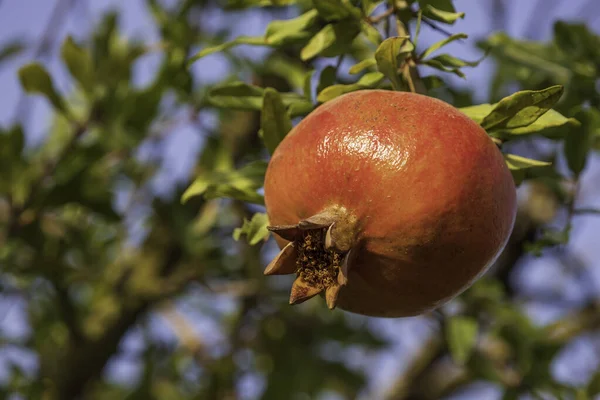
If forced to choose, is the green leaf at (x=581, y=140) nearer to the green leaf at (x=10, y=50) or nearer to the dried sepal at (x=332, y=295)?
the dried sepal at (x=332, y=295)

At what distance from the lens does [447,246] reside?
0.74m

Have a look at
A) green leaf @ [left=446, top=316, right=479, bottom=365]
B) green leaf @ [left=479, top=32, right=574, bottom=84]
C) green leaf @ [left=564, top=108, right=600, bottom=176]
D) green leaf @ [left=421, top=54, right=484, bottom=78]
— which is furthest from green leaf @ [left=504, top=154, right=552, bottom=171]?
green leaf @ [left=446, top=316, right=479, bottom=365]

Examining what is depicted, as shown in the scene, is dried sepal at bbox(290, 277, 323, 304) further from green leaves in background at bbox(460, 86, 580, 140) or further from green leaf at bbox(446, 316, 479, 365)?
green leaf at bbox(446, 316, 479, 365)

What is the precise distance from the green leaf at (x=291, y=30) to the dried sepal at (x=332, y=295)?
470 millimetres

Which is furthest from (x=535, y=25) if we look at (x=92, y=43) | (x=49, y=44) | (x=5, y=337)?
(x=5, y=337)

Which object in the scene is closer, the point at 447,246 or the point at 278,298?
the point at 447,246

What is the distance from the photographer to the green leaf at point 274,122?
0.94 meters

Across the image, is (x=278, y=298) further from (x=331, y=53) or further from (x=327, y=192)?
(x=327, y=192)

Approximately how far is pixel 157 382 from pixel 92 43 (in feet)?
3.96

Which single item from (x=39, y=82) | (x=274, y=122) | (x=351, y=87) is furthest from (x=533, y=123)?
(x=39, y=82)

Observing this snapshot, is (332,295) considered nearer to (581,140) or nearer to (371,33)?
(371,33)

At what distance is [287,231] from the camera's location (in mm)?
747

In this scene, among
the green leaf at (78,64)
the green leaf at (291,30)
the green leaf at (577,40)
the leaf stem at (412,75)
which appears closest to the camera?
the leaf stem at (412,75)

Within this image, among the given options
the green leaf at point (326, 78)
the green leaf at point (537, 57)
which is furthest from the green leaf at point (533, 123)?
the green leaf at point (537, 57)
